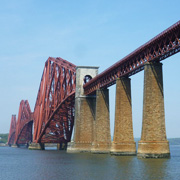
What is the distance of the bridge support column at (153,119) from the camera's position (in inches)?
2169

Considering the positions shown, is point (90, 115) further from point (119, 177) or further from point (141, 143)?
point (119, 177)

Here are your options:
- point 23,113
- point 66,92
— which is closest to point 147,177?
point 66,92

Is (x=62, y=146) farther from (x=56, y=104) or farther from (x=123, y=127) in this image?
(x=123, y=127)

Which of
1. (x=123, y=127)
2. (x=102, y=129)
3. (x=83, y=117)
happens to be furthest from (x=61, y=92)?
(x=123, y=127)

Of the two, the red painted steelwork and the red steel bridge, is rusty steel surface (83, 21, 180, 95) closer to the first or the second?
the red steel bridge

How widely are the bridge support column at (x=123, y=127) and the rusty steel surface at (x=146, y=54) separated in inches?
181

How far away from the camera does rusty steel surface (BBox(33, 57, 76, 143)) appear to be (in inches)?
4305

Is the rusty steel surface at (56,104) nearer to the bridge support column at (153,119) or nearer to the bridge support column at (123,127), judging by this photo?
the bridge support column at (123,127)

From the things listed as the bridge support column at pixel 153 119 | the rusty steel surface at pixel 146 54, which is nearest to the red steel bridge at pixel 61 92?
the rusty steel surface at pixel 146 54

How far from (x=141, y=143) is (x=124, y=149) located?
11885 mm

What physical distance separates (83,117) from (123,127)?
24836mm

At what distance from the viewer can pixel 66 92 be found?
10994 centimetres

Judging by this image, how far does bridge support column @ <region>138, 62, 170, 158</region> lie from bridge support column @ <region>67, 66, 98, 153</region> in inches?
1394

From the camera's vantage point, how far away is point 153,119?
2226 inches
